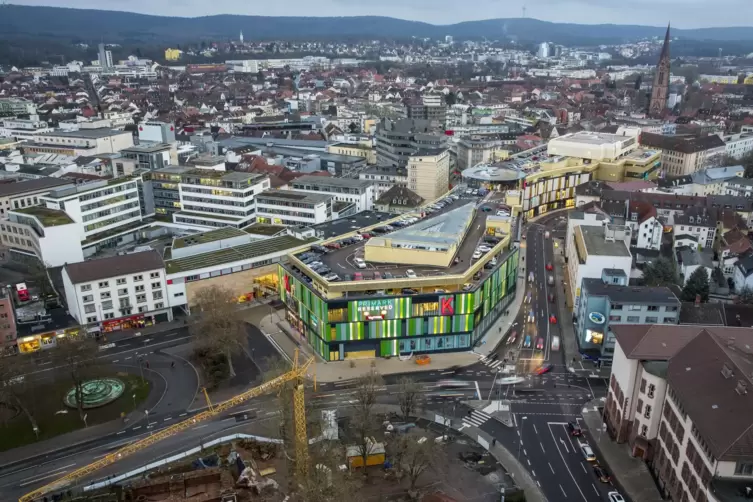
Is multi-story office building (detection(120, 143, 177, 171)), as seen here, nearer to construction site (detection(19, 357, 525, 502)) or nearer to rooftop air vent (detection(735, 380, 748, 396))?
construction site (detection(19, 357, 525, 502))

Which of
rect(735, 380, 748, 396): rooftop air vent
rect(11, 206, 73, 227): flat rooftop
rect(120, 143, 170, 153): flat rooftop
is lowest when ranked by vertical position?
rect(11, 206, 73, 227): flat rooftop

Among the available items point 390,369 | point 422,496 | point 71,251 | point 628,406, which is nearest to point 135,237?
point 71,251

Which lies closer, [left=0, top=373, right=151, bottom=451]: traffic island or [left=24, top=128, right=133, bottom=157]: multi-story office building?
[left=0, top=373, right=151, bottom=451]: traffic island

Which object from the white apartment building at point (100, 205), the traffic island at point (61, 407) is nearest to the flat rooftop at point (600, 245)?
Answer: the traffic island at point (61, 407)

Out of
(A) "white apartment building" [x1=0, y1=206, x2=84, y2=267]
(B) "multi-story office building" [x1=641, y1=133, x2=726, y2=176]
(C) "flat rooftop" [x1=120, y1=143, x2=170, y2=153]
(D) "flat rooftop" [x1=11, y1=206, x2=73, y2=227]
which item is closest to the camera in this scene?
(A) "white apartment building" [x1=0, y1=206, x2=84, y2=267]

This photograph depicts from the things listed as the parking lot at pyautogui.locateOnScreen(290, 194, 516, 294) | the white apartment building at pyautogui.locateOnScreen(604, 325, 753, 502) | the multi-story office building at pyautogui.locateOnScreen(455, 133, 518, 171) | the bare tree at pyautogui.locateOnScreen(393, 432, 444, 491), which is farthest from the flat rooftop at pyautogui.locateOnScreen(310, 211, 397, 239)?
the white apartment building at pyautogui.locateOnScreen(604, 325, 753, 502)

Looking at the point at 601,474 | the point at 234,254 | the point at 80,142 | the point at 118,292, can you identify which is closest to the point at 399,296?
the point at 601,474

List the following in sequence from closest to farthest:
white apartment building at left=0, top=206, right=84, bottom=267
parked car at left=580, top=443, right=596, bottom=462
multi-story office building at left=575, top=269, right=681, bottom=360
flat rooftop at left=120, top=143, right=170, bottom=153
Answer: parked car at left=580, top=443, right=596, bottom=462 < multi-story office building at left=575, top=269, right=681, bottom=360 < white apartment building at left=0, top=206, right=84, bottom=267 < flat rooftop at left=120, top=143, right=170, bottom=153

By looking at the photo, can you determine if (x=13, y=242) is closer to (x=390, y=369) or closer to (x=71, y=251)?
(x=71, y=251)
